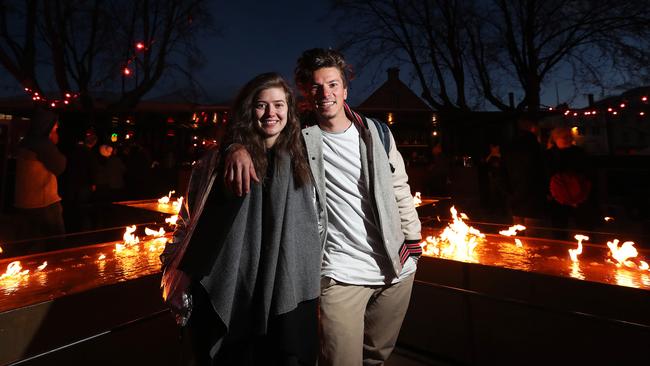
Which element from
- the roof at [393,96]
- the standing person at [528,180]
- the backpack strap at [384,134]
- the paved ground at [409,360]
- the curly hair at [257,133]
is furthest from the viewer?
the roof at [393,96]

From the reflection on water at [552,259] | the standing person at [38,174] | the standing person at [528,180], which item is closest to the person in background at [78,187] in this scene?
the standing person at [38,174]

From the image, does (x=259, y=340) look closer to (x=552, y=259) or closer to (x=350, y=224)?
(x=350, y=224)

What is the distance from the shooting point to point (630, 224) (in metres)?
8.19

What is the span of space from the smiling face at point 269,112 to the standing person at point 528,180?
4.64m

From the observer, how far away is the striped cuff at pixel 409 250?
2066mm

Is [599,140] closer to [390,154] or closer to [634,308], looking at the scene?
[634,308]

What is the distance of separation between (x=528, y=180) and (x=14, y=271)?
20.8ft

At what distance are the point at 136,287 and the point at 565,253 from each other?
14.4ft

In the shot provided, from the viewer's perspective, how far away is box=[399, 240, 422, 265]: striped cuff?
2066 millimetres

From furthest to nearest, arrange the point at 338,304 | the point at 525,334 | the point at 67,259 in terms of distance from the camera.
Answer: the point at 67,259 → the point at 525,334 → the point at 338,304

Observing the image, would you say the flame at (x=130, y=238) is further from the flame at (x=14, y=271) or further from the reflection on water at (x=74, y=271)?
the flame at (x=14, y=271)

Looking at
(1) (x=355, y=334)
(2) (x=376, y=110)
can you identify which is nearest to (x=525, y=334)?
(1) (x=355, y=334)

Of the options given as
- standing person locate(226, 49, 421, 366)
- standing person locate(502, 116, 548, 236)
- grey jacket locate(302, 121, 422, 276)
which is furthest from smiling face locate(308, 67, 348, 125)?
standing person locate(502, 116, 548, 236)

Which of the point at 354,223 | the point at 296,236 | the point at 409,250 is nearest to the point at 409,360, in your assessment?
the point at 409,250
